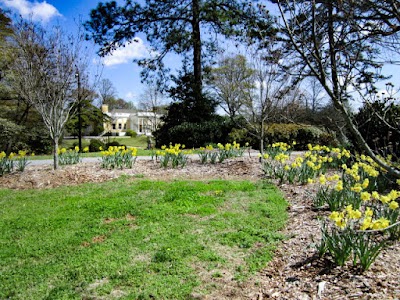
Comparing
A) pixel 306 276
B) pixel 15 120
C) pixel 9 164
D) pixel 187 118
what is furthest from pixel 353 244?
pixel 15 120

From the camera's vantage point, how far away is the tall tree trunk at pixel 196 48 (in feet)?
51.8

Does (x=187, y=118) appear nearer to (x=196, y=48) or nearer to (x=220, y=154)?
(x=196, y=48)

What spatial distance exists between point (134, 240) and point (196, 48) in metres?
14.4


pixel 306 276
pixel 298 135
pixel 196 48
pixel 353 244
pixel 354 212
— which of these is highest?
pixel 196 48

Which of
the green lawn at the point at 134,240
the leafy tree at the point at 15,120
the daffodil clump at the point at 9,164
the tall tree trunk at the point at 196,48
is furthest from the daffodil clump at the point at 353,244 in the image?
the leafy tree at the point at 15,120

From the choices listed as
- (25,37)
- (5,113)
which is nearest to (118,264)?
(25,37)

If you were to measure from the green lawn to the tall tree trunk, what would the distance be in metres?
11.3

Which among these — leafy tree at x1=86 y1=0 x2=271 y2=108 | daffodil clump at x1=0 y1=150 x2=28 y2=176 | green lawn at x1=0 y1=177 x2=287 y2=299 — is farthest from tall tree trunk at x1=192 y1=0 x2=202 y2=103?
green lawn at x1=0 y1=177 x2=287 y2=299

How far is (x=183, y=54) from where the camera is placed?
55.3 feet

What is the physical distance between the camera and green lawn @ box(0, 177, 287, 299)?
2.90 metres

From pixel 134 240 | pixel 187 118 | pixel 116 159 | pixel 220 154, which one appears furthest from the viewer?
pixel 187 118

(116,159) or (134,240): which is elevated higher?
(116,159)

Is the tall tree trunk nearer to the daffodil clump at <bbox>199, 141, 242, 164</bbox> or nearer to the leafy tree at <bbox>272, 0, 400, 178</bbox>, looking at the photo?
the daffodil clump at <bbox>199, 141, 242, 164</bbox>

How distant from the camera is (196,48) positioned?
16609 mm
